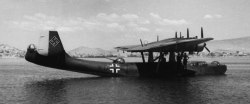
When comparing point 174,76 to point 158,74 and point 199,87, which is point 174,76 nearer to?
point 158,74

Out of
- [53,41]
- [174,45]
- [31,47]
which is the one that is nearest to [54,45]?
[53,41]

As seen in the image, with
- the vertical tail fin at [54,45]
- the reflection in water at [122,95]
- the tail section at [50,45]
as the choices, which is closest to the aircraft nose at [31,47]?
the tail section at [50,45]

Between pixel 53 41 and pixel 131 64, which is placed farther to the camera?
pixel 131 64

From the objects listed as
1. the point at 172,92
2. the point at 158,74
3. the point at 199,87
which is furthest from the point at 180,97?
the point at 158,74

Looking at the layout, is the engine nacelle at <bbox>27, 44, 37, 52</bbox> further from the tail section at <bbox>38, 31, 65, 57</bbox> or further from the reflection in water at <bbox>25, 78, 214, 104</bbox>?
the reflection in water at <bbox>25, 78, 214, 104</bbox>

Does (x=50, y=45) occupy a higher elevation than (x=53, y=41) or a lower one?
lower

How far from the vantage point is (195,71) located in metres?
46.7

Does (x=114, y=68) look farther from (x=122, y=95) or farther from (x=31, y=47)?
(x=122, y=95)

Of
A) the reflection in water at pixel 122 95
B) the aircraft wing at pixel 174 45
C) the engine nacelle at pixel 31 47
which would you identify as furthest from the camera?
the aircraft wing at pixel 174 45

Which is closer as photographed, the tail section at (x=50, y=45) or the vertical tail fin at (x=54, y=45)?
Answer: the tail section at (x=50, y=45)

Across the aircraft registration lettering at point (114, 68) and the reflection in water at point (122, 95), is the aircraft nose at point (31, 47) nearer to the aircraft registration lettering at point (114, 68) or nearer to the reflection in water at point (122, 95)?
the reflection in water at point (122, 95)

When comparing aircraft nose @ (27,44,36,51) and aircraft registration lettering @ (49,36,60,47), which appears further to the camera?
aircraft registration lettering @ (49,36,60,47)

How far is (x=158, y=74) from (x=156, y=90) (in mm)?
12037

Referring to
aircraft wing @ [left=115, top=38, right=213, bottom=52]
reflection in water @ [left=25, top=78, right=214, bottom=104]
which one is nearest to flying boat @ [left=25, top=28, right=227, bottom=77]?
aircraft wing @ [left=115, top=38, right=213, bottom=52]
